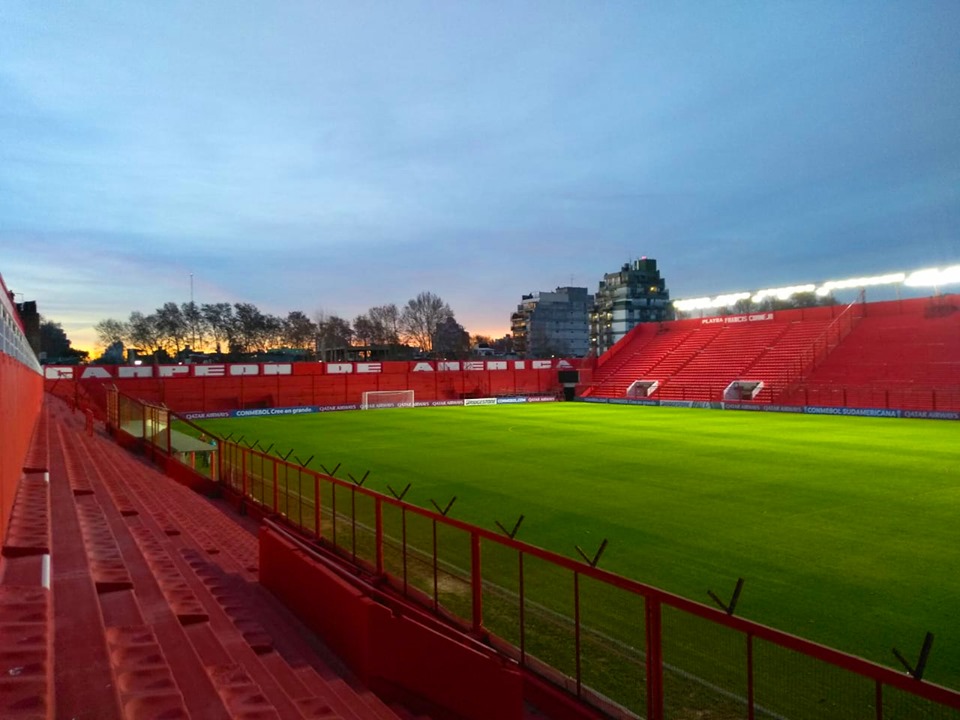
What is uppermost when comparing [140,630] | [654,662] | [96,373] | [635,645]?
[96,373]

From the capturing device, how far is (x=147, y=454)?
824 inches

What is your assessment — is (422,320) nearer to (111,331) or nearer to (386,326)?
(386,326)

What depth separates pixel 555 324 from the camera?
171625mm

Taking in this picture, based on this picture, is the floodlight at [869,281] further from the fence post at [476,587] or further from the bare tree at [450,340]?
the bare tree at [450,340]

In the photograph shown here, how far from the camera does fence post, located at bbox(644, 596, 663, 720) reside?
5.02 metres

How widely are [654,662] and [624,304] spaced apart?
506 ft

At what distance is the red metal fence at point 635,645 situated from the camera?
5027 millimetres

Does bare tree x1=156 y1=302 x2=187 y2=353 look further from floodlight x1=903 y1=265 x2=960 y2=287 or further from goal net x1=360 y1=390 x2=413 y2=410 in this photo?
floodlight x1=903 y1=265 x2=960 y2=287

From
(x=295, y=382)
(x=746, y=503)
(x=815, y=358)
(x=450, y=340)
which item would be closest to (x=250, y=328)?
(x=450, y=340)

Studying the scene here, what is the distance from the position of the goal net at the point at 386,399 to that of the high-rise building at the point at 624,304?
101885mm

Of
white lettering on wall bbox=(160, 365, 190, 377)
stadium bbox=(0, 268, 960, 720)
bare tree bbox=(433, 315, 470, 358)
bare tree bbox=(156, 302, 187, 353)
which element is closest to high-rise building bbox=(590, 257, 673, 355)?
bare tree bbox=(433, 315, 470, 358)

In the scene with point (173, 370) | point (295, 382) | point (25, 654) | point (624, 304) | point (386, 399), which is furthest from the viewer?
point (624, 304)

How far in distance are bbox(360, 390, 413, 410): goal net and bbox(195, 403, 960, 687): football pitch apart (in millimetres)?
22226

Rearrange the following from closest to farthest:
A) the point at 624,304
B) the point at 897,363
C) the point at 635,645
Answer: the point at 635,645, the point at 897,363, the point at 624,304
